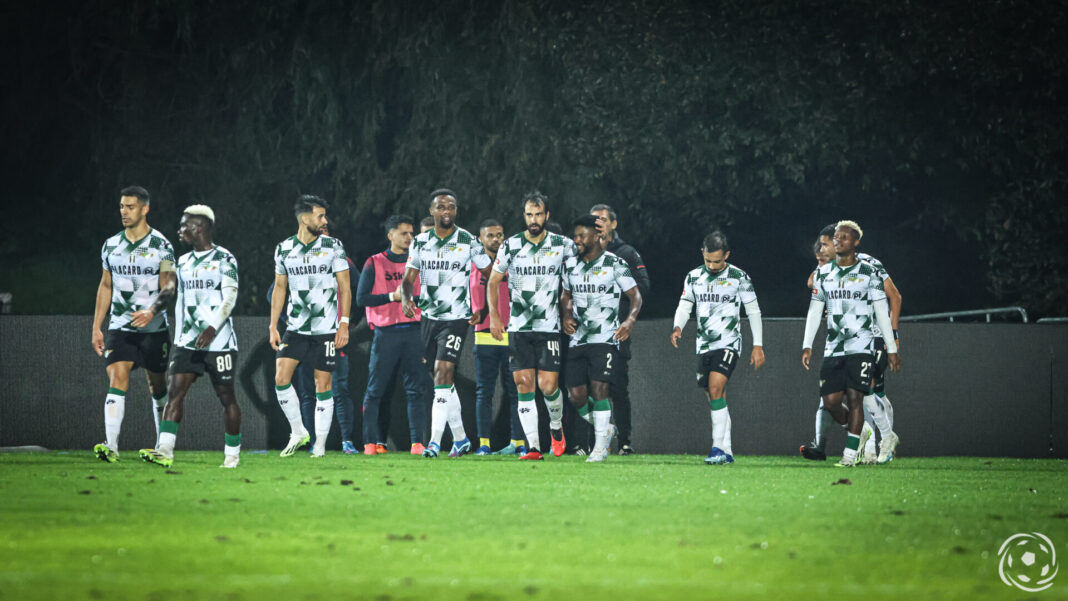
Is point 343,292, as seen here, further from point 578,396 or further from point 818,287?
point 818,287

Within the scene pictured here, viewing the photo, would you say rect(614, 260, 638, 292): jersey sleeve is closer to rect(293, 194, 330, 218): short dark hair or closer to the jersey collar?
the jersey collar

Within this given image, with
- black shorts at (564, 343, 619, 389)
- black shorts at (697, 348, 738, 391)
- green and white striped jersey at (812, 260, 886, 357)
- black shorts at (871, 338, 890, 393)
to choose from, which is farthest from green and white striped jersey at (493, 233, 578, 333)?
black shorts at (871, 338, 890, 393)

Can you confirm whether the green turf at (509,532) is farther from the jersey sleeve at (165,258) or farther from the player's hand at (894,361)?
the jersey sleeve at (165,258)

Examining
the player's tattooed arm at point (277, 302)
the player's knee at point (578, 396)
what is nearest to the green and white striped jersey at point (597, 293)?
the player's knee at point (578, 396)

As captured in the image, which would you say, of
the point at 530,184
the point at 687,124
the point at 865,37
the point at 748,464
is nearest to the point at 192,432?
the point at 748,464

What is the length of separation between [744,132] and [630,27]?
2585 mm

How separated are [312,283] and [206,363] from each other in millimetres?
1518

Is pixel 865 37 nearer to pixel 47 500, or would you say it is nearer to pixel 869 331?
pixel 869 331

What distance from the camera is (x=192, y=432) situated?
1514 centimetres

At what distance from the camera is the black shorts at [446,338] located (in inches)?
531

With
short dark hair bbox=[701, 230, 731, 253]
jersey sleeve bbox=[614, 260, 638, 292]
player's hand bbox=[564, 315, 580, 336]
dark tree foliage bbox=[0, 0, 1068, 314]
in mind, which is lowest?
player's hand bbox=[564, 315, 580, 336]

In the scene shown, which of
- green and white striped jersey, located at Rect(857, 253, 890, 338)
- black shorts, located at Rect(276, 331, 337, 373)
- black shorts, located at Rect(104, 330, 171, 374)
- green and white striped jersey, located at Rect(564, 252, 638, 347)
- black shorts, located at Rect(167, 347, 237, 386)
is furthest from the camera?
green and white striped jersey, located at Rect(564, 252, 638, 347)

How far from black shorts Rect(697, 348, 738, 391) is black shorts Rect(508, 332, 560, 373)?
137cm

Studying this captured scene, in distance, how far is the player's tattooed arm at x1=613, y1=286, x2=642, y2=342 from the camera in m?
13.1
